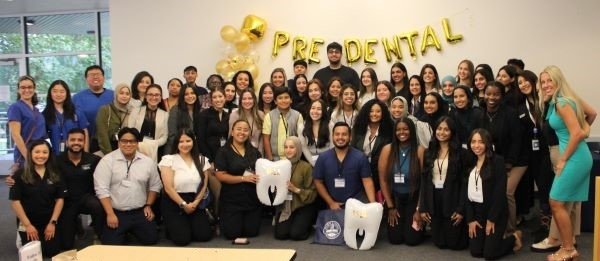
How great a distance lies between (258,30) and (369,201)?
9.86ft

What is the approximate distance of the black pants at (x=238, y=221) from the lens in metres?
4.65

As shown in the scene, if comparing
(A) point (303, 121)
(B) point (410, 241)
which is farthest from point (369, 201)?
(A) point (303, 121)

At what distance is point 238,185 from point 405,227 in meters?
1.50

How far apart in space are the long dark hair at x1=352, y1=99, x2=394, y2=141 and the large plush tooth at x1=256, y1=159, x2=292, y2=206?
70cm

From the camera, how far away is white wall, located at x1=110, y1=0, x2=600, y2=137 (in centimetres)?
597

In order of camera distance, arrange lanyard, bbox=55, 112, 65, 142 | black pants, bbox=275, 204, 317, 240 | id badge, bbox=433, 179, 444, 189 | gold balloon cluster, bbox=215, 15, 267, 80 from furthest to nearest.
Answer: gold balloon cluster, bbox=215, 15, 267, 80 < lanyard, bbox=55, 112, 65, 142 < black pants, bbox=275, 204, 317, 240 < id badge, bbox=433, 179, 444, 189

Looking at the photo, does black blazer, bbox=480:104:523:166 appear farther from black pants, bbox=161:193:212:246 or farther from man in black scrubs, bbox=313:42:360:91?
black pants, bbox=161:193:212:246

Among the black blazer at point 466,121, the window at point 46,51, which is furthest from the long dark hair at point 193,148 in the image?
the window at point 46,51

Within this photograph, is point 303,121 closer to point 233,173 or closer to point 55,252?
point 233,173

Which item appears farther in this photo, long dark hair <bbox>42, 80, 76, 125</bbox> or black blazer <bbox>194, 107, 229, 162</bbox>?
black blazer <bbox>194, 107, 229, 162</bbox>

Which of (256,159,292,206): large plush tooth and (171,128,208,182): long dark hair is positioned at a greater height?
(171,128,208,182): long dark hair

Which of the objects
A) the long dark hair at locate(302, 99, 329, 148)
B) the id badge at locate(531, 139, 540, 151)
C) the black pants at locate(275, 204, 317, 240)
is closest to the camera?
the id badge at locate(531, 139, 540, 151)

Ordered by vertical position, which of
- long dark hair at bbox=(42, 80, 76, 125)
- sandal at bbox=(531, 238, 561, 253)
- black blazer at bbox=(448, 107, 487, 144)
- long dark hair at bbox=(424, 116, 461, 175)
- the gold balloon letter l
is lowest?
sandal at bbox=(531, 238, 561, 253)

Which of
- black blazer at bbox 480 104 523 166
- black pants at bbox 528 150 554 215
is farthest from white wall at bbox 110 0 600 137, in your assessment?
black blazer at bbox 480 104 523 166
